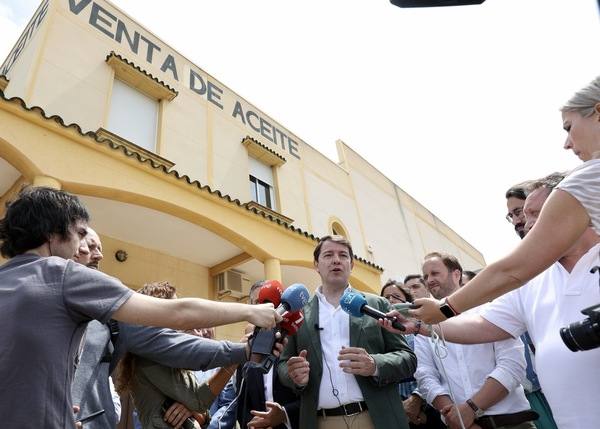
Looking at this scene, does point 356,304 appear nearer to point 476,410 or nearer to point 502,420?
point 476,410

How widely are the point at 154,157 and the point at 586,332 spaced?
6755 mm

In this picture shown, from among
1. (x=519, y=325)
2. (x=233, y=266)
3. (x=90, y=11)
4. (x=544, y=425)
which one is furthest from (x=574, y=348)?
(x=90, y=11)

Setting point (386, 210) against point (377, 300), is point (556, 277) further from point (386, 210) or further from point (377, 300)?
point (386, 210)

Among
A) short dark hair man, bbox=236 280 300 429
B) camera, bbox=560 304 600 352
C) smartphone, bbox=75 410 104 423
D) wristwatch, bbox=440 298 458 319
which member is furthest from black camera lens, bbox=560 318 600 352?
smartphone, bbox=75 410 104 423

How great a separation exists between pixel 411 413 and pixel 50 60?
7.23 m

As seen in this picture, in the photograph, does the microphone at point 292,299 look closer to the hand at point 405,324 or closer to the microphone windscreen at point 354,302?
the microphone windscreen at point 354,302

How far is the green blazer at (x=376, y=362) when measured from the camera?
7.74 ft

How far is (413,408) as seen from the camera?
10.4 feet

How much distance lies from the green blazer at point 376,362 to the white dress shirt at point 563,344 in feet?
2.56

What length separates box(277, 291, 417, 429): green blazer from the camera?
2.36 m

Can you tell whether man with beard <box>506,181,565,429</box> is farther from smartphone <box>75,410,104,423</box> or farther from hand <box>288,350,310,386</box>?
smartphone <box>75,410,104,423</box>

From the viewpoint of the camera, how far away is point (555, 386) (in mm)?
1793

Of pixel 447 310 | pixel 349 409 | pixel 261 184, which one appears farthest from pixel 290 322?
pixel 261 184

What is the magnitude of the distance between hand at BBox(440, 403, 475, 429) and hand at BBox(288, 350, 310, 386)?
3.14ft
